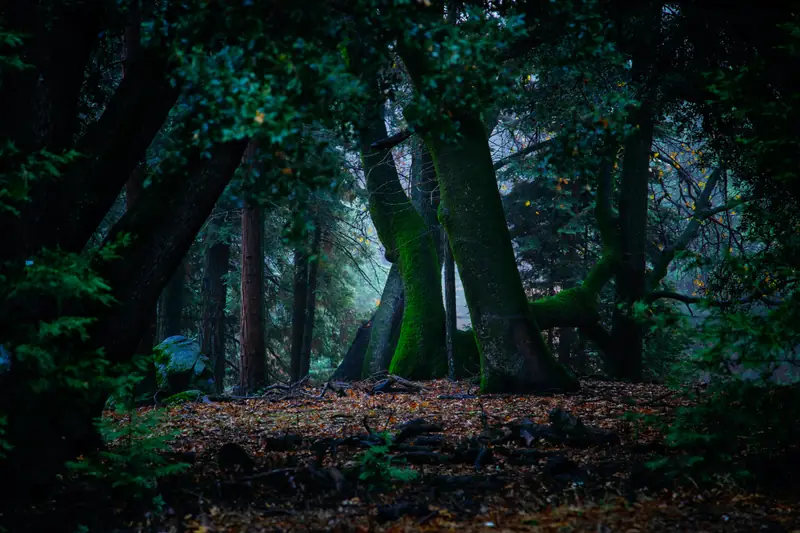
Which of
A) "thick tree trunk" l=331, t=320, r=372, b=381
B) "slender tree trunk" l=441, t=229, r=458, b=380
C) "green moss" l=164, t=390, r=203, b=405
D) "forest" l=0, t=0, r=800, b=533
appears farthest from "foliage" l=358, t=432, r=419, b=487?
"thick tree trunk" l=331, t=320, r=372, b=381

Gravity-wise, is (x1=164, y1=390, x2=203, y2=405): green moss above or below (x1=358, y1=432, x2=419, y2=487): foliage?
above

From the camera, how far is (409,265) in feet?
47.9

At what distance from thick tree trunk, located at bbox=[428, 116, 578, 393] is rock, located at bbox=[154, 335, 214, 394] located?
5.52 m

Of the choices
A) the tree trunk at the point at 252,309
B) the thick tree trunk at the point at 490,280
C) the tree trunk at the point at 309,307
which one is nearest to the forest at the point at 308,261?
the thick tree trunk at the point at 490,280

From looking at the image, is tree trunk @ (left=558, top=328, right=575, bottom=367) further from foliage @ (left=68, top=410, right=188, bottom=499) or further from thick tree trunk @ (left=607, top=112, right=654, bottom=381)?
foliage @ (left=68, top=410, right=188, bottom=499)

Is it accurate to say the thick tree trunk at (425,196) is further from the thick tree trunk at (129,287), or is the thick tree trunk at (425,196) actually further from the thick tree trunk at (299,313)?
the thick tree trunk at (129,287)

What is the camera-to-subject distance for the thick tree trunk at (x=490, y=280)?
950 cm

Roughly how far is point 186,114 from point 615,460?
3.98 metres

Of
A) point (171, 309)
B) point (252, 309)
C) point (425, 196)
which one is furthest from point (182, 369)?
point (425, 196)

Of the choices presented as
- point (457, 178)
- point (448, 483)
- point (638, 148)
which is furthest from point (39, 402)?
point (638, 148)

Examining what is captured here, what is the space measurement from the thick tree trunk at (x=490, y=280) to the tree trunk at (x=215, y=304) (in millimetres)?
9128

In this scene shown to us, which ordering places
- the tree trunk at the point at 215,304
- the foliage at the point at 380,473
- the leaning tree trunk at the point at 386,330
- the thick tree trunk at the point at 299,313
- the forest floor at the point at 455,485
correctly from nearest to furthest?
the forest floor at the point at 455,485, the foliage at the point at 380,473, the leaning tree trunk at the point at 386,330, the tree trunk at the point at 215,304, the thick tree trunk at the point at 299,313

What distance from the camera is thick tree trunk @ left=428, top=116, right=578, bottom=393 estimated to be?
9.50 meters

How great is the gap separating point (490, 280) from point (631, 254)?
4.92 meters
